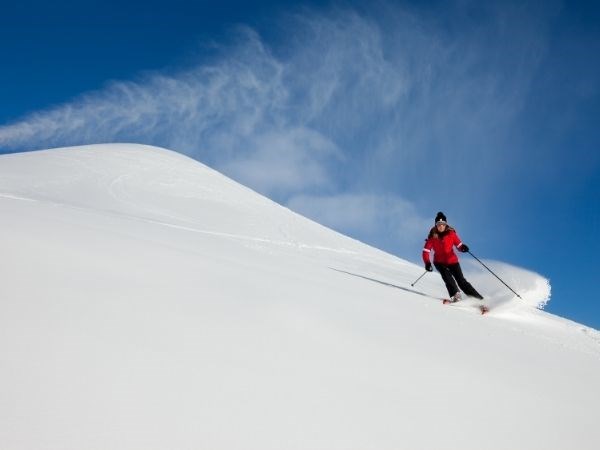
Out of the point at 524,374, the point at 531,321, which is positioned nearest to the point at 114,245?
the point at 524,374

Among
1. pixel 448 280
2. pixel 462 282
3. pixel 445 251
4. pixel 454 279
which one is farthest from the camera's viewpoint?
pixel 454 279

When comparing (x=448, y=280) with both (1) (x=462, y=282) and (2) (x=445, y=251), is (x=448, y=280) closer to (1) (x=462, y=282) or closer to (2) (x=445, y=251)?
(1) (x=462, y=282)

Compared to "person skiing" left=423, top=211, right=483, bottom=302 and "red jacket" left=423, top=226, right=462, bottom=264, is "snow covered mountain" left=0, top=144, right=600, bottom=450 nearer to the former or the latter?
"person skiing" left=423, top=211, right=483, bottom=302

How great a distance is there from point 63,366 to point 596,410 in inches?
131

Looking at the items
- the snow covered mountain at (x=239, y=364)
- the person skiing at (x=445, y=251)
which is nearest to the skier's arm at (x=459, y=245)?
the person skiing at (x=445, y=251)

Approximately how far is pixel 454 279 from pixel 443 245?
805 millimetres

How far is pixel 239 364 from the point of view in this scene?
101 inches

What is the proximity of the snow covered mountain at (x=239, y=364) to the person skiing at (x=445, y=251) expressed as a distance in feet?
10.3

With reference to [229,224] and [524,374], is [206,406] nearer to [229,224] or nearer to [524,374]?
[524,374]

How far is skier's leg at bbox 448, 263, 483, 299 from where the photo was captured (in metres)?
8.41

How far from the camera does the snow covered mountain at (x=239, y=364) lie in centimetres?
189

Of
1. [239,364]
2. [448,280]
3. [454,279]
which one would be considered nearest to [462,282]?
[448,280]

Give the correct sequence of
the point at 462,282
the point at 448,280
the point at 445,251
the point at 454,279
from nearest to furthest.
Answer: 1. the point at 462,282
2. the point at 448,280
3. the point at 445,251
4. the point at 454,279

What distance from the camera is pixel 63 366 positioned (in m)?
2.11
